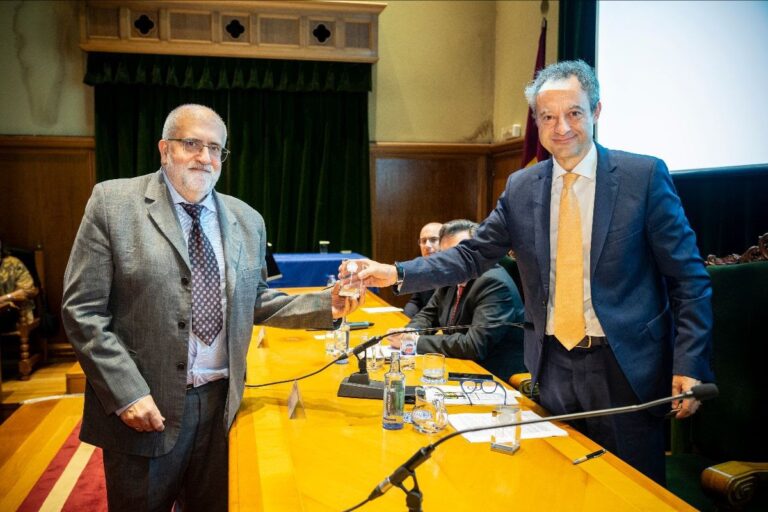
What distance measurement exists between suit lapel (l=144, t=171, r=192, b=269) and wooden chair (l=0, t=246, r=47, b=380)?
396 centimetres

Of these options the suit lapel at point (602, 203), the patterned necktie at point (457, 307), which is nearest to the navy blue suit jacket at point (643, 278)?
the suit lapel at point (602, 203)

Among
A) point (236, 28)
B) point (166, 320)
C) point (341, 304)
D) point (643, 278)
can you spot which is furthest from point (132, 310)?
point (236, 28)

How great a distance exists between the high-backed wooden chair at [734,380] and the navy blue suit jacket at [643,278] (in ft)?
1.25

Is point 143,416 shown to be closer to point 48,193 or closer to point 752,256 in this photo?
point 752,256

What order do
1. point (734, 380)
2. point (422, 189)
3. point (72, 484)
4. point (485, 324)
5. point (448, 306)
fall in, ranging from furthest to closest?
point (422, 189)
point (448, 306)
point (72, 484)
point (485, 324)
point (734, 380)

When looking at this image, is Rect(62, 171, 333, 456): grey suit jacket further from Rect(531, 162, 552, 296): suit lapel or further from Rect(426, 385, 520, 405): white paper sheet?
Rect(531, 162, 552, 296): suit lapel

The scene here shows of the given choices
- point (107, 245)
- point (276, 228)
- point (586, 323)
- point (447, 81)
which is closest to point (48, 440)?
point (107, 245)

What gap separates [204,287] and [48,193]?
482 centimetres

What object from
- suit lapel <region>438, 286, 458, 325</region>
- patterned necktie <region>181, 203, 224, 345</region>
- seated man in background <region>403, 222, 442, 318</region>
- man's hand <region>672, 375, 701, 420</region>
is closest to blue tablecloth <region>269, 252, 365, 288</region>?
seated man in background <region>403, 222, 442, 318</region>

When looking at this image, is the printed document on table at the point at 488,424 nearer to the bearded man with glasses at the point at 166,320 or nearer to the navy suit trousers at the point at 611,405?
the navy suit trousers at the point at 611,405

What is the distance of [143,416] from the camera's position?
167 cm

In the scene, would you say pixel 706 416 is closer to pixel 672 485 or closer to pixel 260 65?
pixel 672 485

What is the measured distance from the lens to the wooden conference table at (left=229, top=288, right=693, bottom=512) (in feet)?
4.28

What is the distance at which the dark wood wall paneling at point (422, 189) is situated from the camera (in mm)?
6309
